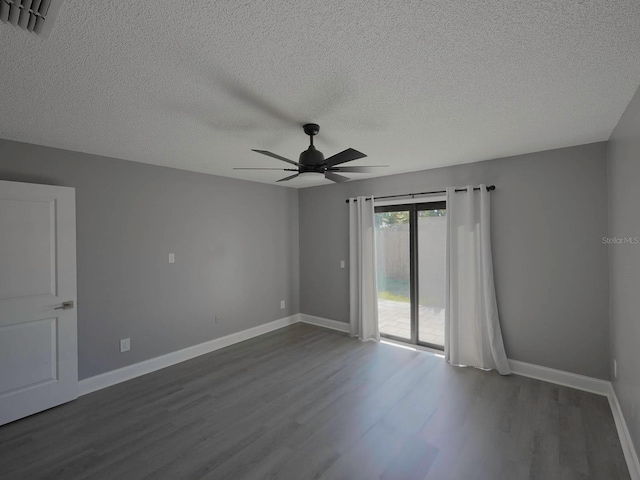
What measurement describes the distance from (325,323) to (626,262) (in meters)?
3.88

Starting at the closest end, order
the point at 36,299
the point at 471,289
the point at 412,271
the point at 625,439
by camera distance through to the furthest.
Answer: the point at 625,439 < the point at 36,299 < the point at 471,289 < the point at 412,271

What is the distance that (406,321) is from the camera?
445cm

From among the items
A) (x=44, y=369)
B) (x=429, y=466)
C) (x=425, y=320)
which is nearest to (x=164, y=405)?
(x=44, y=369)

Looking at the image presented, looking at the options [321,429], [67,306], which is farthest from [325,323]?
[67,306]

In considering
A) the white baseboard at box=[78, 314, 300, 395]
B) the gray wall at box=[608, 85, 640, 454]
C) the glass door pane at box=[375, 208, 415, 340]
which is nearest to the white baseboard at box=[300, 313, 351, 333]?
the white baseboard at box=[78, 314, 300, 395]

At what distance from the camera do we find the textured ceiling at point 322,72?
4.17 feet

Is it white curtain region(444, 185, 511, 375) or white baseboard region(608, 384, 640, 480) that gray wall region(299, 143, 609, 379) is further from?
white baseboard region(608, 384, 640, 480)

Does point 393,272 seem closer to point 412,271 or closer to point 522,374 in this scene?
point 412,271

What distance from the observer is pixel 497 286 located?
11.6ft

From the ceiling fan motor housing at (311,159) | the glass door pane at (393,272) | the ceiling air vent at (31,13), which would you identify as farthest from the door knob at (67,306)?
the glass door pane at (393,272)

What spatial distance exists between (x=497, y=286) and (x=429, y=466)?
2.21 meters

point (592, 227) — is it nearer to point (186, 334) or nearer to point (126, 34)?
point (126, 34)

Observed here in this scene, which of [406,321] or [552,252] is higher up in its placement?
[552,252]

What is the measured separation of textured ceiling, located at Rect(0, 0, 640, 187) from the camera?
1.27m
